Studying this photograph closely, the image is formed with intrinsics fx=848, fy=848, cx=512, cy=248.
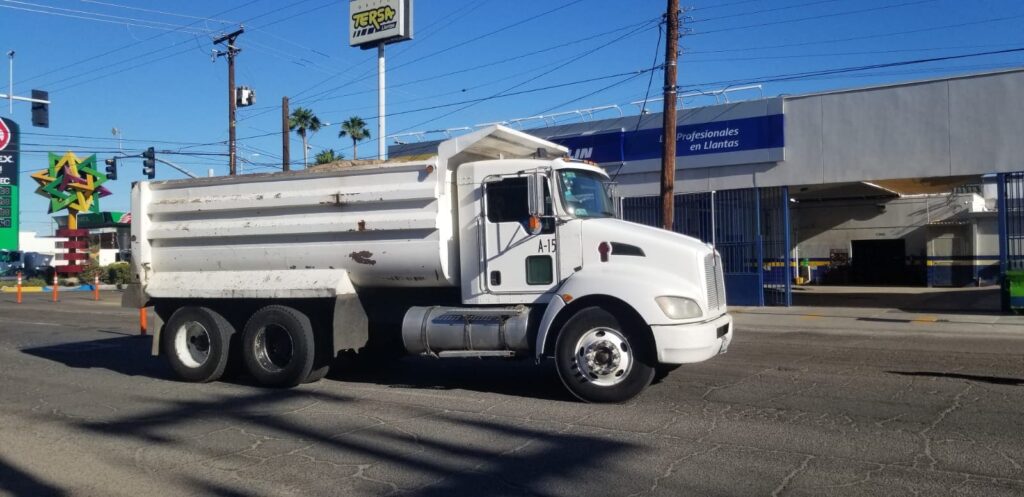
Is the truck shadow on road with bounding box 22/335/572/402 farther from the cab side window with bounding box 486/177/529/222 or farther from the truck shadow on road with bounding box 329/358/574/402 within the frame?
the cab side window with bounding box 486/177/529/222

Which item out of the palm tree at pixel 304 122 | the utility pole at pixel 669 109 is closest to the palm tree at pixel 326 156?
the palm tree at pixel 304 122

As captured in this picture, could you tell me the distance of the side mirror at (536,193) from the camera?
9188mm

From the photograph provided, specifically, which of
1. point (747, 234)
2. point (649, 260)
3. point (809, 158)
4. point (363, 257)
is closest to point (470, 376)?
point (363, 257)

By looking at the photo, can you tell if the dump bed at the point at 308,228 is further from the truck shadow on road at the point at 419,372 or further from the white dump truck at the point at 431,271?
the truck shadow on road at the point at 419,372

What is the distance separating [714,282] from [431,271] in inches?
126

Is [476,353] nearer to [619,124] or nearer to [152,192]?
[152,192]

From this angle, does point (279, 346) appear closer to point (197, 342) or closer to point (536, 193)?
point (197, 342)

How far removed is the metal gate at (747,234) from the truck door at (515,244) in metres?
15.1

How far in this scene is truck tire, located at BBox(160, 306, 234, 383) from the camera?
1086 centimetres

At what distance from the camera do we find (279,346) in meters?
10.6

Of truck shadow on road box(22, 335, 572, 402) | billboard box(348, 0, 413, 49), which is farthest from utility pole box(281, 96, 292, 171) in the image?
truck shadow on road box(22, 335, 572, 402)

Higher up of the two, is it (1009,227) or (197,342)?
(1009,227)

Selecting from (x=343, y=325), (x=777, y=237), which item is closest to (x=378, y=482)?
(x=343, y=325)

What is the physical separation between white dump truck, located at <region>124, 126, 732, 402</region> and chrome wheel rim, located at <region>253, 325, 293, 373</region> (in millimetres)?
19
